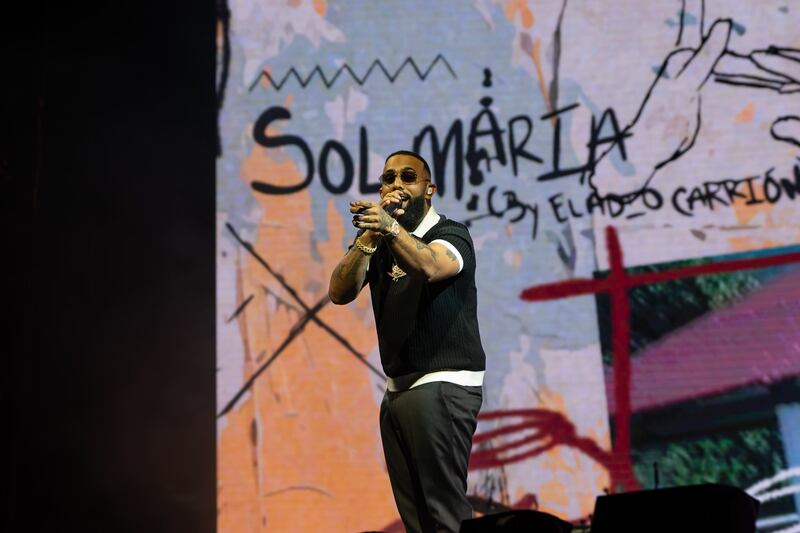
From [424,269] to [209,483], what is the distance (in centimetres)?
226

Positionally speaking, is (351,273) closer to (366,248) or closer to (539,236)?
(366,248)

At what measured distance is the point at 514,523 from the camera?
1974 mm

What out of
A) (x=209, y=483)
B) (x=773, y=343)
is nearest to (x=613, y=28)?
(x=773, y=343)

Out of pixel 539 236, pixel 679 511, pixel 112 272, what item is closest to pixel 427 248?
pixel 679 511

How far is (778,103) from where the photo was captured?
4004mm

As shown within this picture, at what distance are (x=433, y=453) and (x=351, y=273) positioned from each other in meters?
0.48

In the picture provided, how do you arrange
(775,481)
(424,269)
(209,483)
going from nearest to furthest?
(424,269) → (775,481) → (209,483)

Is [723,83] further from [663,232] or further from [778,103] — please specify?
[663,232]

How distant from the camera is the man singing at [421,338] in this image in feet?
7.27

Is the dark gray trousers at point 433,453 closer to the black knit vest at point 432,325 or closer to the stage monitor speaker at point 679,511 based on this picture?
the black knit vest at point 432,325

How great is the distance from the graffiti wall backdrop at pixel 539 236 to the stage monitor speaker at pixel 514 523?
77.3 inches

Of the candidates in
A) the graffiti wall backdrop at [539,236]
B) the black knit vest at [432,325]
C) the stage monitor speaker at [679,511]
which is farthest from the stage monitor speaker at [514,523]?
the graffiti wall backdrop at [539,236]

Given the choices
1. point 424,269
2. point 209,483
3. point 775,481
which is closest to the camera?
point 424,269

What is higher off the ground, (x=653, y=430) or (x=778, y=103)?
(x=778, y=103)
